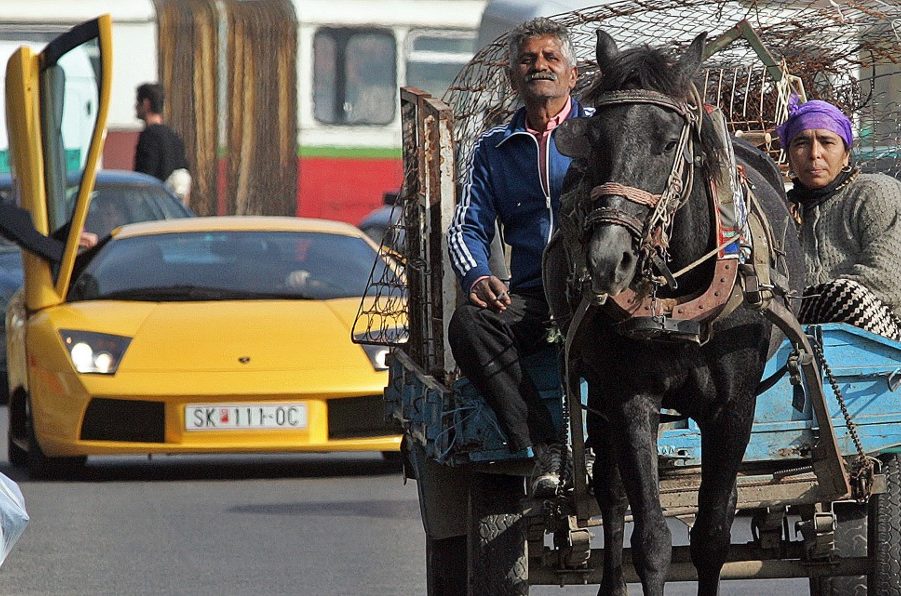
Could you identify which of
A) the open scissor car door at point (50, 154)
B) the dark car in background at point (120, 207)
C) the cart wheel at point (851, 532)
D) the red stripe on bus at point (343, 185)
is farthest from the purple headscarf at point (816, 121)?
the red stripe on bus at point (343, 185)

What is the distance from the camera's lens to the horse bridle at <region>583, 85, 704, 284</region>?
5.43 metres

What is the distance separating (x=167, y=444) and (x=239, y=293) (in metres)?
1.48

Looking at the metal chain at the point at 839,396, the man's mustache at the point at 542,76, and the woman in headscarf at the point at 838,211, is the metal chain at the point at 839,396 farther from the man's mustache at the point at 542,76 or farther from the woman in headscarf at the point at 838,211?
the man's mustache at the point at 542,76

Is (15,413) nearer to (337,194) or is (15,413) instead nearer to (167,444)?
(167,444)

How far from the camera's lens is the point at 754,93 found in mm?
8641

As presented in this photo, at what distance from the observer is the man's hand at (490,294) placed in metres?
6.39

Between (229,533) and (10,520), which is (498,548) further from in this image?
(229,533)

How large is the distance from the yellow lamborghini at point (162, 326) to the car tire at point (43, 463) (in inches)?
0.4

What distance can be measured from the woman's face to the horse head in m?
1.61

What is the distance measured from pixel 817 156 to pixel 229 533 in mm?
3988

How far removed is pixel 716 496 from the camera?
6289 millimetres

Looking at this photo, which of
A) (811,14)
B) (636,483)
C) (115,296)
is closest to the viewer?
(636,483)

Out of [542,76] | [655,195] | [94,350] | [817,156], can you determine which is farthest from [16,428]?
[655,195]

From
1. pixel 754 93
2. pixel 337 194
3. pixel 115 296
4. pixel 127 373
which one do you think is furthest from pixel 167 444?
pixel 337 194
